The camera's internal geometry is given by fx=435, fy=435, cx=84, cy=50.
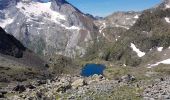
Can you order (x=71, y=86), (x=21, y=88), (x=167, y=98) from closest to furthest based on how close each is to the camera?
(x=167, y=98) < (x=71, y=86) < (x=21, y=88)

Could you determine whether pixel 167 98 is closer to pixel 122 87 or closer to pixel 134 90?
pixel 134 90

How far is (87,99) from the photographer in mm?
73375

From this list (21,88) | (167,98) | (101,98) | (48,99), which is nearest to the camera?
(167,98)

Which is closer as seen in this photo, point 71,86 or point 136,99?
point 136,99

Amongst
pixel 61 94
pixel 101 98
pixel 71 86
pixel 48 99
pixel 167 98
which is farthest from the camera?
pixel 71 86

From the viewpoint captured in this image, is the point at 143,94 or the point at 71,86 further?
the point at 71,86

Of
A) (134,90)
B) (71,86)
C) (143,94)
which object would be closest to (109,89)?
(134,90)

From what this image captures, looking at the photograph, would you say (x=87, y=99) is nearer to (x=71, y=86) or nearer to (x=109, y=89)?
(x=109, y=89)

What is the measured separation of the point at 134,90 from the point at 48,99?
16.8 metres

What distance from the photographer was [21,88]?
448 ft

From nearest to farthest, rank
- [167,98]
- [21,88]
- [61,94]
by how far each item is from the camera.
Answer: [167,98]
[61,94]
[21,88]

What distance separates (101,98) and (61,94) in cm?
1521

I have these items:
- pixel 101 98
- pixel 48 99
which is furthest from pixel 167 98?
pixel 48 99

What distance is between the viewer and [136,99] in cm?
7231
